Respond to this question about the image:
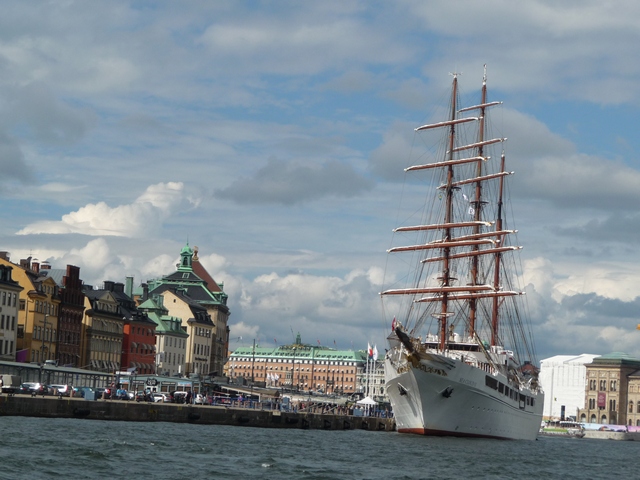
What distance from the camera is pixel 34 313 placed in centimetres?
16012

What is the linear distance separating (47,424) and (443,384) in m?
36.4

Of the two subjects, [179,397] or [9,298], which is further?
[9,298]

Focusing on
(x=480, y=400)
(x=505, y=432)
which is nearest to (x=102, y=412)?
(x=480, y=400)

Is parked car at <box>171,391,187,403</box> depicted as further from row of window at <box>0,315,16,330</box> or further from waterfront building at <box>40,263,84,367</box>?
waterfront building at <box>40,263,84,367</box>

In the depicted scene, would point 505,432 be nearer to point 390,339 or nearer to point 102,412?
point 390,339

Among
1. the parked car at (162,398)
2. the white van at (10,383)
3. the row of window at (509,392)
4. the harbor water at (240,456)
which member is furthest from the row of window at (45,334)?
the harbor water at (240,456)

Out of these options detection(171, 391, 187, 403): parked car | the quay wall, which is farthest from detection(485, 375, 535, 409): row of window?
detection(171, 391, 187, 403): parked car

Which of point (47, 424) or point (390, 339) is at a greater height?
point (390, 339)

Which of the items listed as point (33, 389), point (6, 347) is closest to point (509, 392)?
point (33, 389)

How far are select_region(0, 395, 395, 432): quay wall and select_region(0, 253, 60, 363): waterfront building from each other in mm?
41445

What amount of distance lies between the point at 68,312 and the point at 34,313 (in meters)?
9.91

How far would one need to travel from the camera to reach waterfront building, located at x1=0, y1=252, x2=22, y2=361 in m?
149

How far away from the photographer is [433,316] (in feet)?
404

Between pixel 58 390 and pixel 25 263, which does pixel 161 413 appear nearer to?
pixel 58 390
